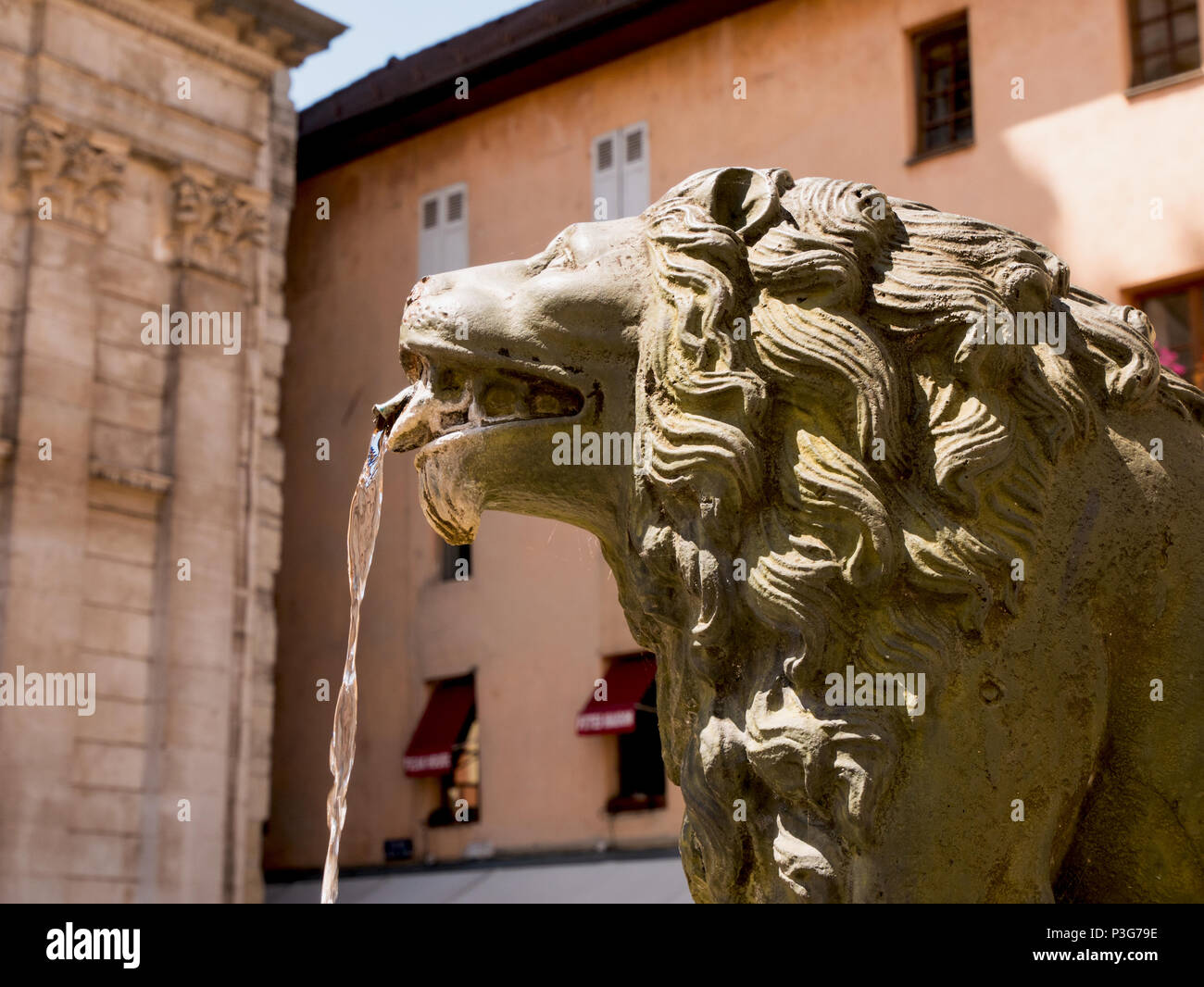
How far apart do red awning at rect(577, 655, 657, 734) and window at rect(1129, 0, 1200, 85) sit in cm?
699

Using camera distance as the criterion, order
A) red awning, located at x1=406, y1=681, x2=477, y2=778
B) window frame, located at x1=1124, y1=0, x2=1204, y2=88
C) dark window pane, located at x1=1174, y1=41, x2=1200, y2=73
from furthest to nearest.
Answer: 1. red awning, located at x1=406, y1=681, x2=477, y2=778
2. dark window pane, located at x1=1174, y1=41, x2=1200, y2=73
3. window frame, located at x1=1124, y1=0, x2=1204, y2=88

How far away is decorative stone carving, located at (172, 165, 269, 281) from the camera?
61.2 feet

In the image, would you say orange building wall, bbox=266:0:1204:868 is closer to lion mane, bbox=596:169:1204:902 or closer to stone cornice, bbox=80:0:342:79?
stone cornice, bbox=80:0:342:79

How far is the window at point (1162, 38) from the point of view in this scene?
14.7 m

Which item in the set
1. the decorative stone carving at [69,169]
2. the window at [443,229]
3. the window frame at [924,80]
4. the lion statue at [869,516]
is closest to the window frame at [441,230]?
the window at [443,229]

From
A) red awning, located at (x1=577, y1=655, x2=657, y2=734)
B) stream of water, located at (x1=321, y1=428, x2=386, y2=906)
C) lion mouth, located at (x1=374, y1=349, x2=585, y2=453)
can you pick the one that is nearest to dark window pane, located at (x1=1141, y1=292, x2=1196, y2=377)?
red awning, located at (x1=577, y1=655, x2=657, y2=734)

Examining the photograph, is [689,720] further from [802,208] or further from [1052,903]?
[802,208]

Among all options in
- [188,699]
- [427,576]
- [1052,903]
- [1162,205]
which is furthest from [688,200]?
[427,576]

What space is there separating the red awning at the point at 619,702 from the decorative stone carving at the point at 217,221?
20.2ft

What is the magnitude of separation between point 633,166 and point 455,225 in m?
2.78

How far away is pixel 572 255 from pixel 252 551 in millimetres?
16937

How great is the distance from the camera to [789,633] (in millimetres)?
2207

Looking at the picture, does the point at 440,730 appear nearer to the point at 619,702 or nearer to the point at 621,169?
the point at 619,702

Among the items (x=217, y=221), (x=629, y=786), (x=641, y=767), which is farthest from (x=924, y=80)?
(x=217, y=221)
